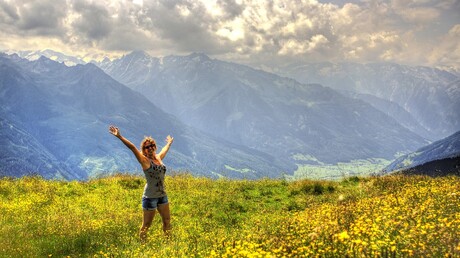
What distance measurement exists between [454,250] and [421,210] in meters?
3.57

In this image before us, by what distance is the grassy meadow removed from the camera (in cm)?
709

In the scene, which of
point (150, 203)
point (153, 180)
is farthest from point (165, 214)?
point (153, 180)

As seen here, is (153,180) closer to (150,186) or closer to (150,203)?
(150,186)

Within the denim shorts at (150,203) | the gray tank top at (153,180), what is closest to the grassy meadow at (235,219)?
the denim shorts at (150,203)

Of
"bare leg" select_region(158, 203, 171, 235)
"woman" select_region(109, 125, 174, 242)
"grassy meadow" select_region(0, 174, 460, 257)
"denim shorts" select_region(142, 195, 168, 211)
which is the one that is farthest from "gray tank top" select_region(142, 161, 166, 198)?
"grassy meadow" select_region(0, 174, 460, 257)

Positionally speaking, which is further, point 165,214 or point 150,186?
point 165,214

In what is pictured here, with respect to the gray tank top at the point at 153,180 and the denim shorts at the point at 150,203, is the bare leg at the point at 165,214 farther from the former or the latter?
the gray tank top at the point at 153,180

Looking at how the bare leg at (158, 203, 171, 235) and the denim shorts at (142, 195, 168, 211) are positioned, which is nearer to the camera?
the denim shorts at (142, 195, 168, 211)

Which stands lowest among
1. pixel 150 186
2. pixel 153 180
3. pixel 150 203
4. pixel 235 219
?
pixel 235 219

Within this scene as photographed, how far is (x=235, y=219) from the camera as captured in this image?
14234 millimetres

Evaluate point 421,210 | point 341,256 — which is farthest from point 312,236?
point 421,210

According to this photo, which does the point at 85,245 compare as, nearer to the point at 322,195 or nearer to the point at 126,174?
the point at 322,195

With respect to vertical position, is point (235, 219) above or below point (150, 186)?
below

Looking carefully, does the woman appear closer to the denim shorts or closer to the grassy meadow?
the denim shorts
